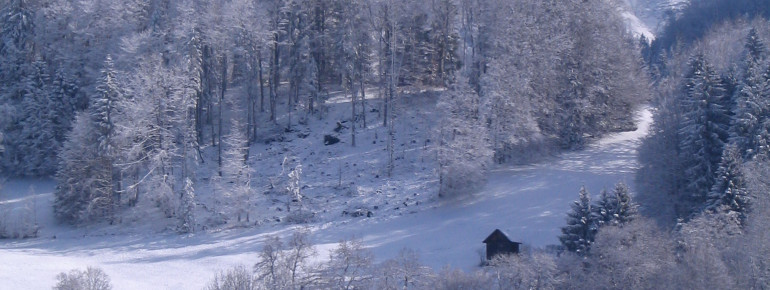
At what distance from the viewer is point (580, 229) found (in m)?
28.8

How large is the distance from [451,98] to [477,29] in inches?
369

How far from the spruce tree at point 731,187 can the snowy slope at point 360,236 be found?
7.69 meters

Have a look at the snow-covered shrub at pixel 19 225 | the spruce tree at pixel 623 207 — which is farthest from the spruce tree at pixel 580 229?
the snow-covered shrub at pixel 19 225

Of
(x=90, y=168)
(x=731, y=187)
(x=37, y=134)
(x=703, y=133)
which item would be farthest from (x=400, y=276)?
(x=37, y=134)

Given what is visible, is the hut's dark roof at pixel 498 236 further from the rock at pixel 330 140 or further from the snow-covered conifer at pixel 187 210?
the rock at pixel 330 140

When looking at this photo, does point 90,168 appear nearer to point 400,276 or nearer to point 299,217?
point 299,217

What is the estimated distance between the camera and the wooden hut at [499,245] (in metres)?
31.2

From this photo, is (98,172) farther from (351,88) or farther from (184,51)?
(351,88)

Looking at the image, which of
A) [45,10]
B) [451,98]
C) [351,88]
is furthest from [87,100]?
[451,98]

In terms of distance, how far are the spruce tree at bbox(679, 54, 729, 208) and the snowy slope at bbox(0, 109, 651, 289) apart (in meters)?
6.38

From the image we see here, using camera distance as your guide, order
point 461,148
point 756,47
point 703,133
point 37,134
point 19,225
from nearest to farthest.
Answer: point 703,133
point 756,47
point 461,148
point 19,225
point 37,134

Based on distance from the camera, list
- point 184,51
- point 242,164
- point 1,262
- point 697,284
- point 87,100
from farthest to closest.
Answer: point 87,100 → point 184,51 → point 242,164 → point 1,262 → point 697,284

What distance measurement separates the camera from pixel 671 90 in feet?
124

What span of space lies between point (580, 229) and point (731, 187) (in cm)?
614
